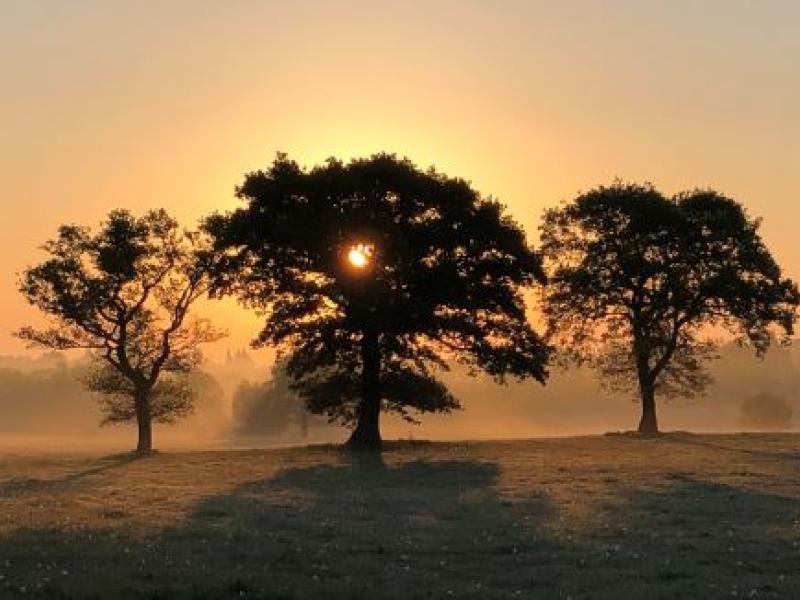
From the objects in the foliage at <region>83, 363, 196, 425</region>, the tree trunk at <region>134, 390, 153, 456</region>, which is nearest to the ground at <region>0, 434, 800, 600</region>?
the tree trunk at <region>134, 390, 153, 456</region>

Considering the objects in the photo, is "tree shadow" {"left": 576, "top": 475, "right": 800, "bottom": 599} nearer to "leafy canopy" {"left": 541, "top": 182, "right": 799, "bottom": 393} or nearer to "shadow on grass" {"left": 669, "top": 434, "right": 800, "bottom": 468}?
"shadow on grass" {"left": 669, "top": 434, "right": 800, "bottom": 468}

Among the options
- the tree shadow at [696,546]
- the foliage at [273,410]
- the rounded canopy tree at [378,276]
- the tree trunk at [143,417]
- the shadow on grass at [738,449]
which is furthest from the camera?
the foliage at [273,410]

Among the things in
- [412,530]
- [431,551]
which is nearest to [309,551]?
[431,551]

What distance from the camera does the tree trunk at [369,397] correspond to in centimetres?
5266

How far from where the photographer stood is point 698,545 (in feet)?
68.4

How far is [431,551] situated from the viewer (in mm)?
20156

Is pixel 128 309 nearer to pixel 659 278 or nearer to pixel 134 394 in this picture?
pixel 134 394

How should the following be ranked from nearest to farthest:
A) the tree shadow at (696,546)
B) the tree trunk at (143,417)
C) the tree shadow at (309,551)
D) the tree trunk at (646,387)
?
the tree shadow at (309,551)
the tree shadow at (696,546)
the tree trunk at (143,417)
the tree trunk at (646,387)

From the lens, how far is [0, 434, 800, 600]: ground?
54.5 ft

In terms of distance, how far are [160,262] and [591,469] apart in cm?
3218

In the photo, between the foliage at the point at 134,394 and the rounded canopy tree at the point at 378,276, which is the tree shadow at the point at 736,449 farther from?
the foliage at the point at 134,394

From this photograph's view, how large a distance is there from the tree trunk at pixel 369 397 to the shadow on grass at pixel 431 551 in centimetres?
2213

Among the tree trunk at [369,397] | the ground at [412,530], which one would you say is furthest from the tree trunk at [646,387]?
the tree trunk at [369,397]

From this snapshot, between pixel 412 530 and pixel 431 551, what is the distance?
3.26 m
